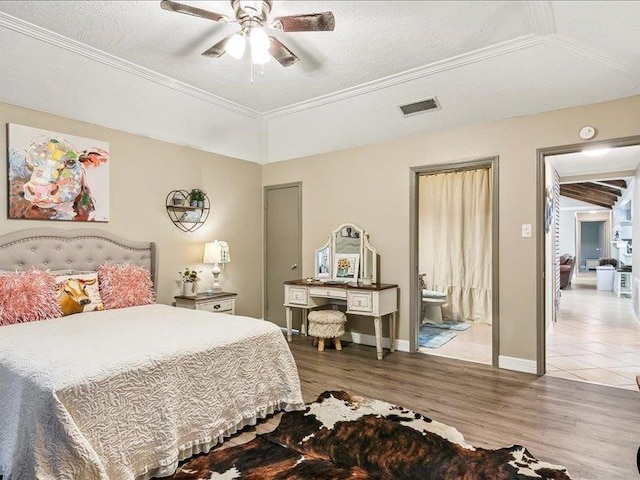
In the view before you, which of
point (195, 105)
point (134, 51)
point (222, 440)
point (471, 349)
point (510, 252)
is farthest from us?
point (471, 349)

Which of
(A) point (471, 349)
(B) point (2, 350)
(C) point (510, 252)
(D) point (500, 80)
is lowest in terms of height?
(A) point (471, 349)

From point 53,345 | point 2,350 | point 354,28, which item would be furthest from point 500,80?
point 2,350

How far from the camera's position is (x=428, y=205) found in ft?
21.0

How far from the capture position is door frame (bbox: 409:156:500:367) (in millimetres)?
3842

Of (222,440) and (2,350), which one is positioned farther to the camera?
(222,440)

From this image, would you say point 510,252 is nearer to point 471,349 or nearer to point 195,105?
point 471,349

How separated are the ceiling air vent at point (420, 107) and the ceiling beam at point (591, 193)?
7.12 metres

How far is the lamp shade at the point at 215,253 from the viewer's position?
4551 millimetres

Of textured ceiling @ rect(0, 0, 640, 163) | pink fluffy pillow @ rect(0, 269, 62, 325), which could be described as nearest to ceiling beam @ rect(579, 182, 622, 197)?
textured ceiling @ rect(0, 0, 640, 163)

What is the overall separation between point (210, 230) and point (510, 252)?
3468 millimetres

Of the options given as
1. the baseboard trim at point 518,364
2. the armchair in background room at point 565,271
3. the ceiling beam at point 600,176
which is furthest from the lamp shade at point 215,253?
the armchair in background room at point 565,271

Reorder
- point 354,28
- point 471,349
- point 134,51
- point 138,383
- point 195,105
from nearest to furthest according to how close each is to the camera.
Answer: point 138,383 < point 354,28 < point 134,51 < point 195,105 < point 471,349

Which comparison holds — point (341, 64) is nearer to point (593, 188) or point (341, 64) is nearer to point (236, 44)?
point (236, 44)

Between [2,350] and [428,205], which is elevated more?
[428,205]
